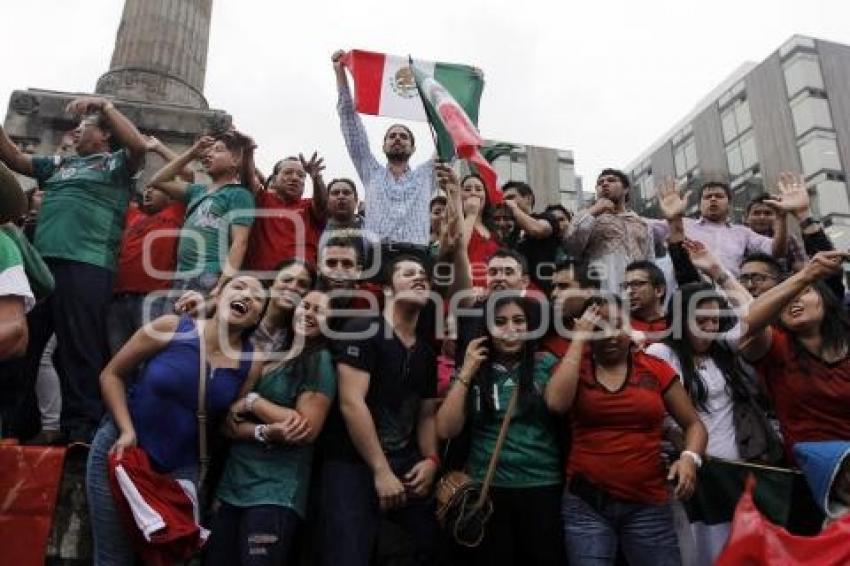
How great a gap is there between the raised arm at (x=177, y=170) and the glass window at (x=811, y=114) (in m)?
27.0

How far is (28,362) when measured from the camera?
4211mm

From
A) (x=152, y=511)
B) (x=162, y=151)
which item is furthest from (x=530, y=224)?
(x=152, y=511)

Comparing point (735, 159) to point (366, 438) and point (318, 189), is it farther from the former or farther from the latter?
point (366, 438)

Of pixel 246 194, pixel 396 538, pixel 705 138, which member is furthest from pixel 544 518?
pixel 705 138

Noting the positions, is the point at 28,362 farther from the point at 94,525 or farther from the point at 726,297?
the point at 726,297

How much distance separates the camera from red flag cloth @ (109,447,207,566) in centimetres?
283

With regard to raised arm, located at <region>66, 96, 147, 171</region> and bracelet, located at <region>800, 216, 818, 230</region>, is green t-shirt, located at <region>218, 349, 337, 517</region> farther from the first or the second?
bracelet, located at <region>800, 216, 818, 230</region>

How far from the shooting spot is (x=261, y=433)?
10.2ft

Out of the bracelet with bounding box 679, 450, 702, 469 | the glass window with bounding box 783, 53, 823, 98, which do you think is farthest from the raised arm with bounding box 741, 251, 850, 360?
the glass window with bounding box 783, 53, 823, 98

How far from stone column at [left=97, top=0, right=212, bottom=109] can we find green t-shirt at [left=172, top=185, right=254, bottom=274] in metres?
4.91

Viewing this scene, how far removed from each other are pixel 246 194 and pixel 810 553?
3.82 metres

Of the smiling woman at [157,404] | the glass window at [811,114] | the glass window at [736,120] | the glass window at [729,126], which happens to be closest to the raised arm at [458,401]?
the smiling woman at [157,404]

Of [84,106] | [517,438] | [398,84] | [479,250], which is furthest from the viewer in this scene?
[398,84]

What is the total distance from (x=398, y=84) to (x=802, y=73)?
84.3 feet
